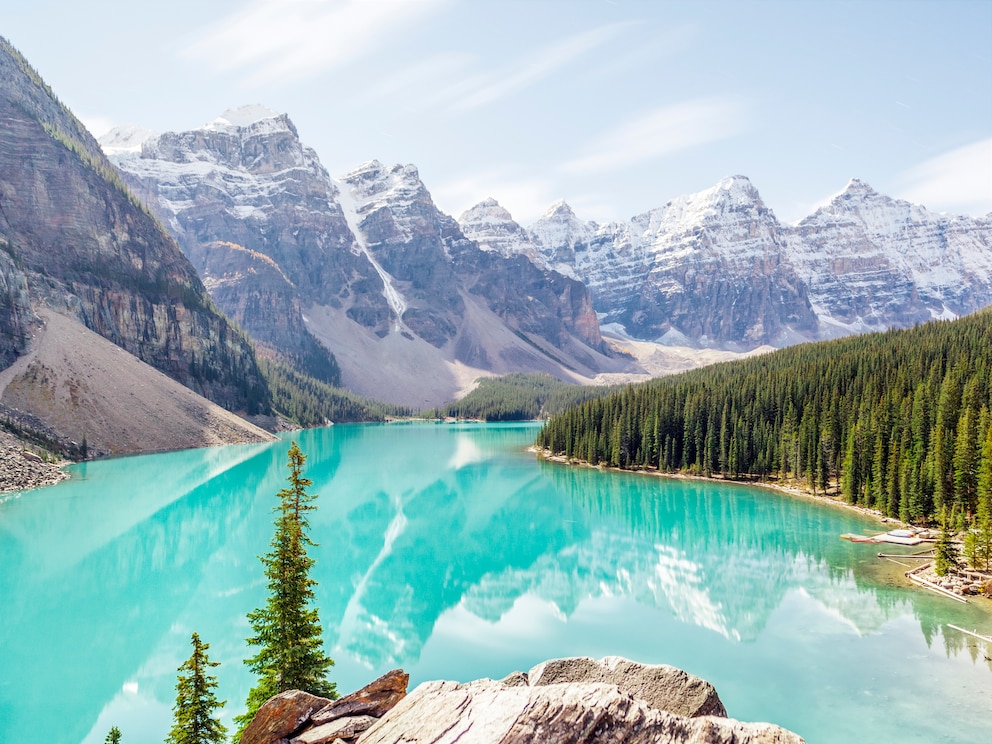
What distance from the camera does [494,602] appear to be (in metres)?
31.0

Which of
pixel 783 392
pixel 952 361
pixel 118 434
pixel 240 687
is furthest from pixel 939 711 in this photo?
pixel 118 434

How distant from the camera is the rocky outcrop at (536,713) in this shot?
6.62 meters

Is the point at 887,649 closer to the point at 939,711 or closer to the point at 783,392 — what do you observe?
the point at 939,711

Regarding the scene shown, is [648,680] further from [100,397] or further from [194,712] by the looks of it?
[100,397]

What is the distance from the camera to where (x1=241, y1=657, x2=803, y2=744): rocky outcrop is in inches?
261

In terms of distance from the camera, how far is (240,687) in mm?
21188

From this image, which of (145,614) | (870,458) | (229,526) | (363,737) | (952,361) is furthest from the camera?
(952,361)

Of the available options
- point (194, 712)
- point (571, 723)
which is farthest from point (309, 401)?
point (571, 723)

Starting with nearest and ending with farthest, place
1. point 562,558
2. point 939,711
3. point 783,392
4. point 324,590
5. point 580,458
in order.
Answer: point 939,711 < point 324,590 < point 562,558 < point 783,392 < point 580,458

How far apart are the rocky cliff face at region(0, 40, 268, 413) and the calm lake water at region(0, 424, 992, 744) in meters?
59.2

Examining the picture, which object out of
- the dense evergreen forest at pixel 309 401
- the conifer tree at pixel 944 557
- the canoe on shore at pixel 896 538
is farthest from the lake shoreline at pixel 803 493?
the dense evergreen forest at pixel 309 401

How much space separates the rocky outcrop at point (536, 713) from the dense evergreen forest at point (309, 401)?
14792cm

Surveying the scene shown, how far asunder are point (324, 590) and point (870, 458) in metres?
41.4

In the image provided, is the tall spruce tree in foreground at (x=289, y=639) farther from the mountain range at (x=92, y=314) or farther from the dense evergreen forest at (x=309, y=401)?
the dense evergreen forest at (x=309, y=401)
